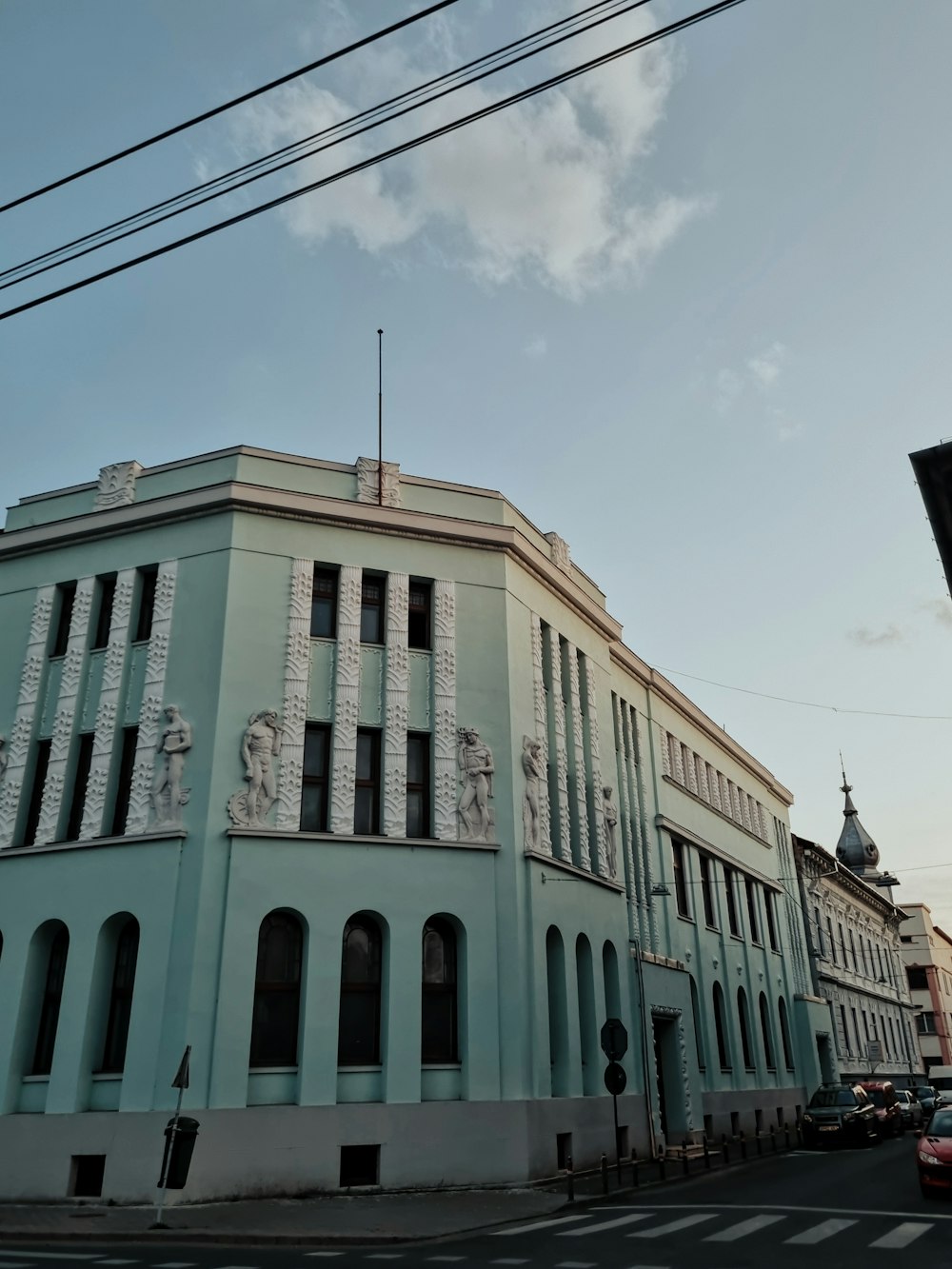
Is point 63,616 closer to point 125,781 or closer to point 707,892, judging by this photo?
point 125,781

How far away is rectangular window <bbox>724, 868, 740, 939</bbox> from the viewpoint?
135ft

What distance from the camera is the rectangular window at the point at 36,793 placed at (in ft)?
73.8

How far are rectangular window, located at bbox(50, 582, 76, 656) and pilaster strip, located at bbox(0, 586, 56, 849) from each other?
25 cm

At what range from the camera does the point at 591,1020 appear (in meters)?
24.8

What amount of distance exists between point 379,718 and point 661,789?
52.9ft

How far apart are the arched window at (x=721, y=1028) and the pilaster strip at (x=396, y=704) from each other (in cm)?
2061

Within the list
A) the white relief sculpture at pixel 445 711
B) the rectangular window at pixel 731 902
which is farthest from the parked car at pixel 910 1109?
the white relief sculpture at pixel 445 711

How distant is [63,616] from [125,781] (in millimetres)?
4923

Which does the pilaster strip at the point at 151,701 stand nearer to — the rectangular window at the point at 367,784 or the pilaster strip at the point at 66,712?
the pilaster strip at the point at 66,712

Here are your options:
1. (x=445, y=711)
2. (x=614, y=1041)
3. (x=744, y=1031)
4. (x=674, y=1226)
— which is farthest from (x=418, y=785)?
(x=744, y=1031)

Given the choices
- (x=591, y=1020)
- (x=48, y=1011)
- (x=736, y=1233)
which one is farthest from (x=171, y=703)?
(x=736, y=1233)

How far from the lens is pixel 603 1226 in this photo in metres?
15.3

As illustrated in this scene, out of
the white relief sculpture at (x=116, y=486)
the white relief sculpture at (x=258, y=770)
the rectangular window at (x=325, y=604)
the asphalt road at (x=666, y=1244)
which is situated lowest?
the asphalt road at (x=666, y=1244)

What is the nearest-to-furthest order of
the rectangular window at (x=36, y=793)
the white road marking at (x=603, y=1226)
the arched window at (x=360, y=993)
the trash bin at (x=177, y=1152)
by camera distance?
the white road marking at (x=603, y=1226) < the trash bin at (x=177, y=1152) < the arched window at (x=360, y=993) < the rectangular window at (x=36, y=793)
